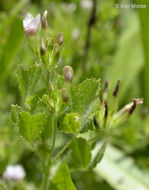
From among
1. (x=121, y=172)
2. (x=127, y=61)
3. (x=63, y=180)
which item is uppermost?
(x=127, y=61)

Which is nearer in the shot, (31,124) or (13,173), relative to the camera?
(31,124)

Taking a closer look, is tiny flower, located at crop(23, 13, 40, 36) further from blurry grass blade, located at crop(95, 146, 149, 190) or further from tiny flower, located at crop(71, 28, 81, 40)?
tiny flower, located at crop(71, 28, 81, 40)

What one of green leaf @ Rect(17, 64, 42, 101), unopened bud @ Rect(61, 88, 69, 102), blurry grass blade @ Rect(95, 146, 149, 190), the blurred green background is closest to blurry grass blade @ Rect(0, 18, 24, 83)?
the blurred green background

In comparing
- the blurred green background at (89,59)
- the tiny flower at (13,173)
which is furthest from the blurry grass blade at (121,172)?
the tiny flower at (13,173)

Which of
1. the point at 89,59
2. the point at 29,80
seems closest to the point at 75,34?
the point at 89,59

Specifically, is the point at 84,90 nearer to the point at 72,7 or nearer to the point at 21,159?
the point at 21,159

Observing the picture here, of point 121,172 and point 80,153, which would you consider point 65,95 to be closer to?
point 80,153
